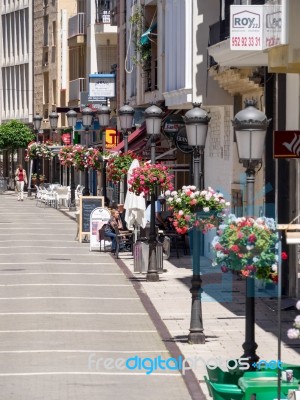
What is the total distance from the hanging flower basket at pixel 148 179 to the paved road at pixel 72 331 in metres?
2.09

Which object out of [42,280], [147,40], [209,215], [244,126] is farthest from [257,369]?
[147,40]

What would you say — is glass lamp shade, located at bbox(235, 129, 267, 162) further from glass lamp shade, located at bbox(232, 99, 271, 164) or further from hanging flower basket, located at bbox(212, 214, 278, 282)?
hanging flower basket, located at bbox(212, 214, 278, 282)

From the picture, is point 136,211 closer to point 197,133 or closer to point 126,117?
point 126,117

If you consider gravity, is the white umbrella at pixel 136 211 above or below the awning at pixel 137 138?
below

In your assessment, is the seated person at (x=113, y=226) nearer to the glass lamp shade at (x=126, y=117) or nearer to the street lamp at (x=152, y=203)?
the glass lamp shade at (x=126, y=117)

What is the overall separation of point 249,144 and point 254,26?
7.11 meters

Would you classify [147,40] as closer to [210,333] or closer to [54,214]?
[54,214]

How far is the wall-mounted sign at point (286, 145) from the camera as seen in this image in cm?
2328

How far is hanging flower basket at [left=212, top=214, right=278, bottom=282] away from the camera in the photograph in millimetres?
16406

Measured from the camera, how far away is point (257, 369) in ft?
51.7

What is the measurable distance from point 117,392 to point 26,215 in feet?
133

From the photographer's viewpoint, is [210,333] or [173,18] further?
[173,18]

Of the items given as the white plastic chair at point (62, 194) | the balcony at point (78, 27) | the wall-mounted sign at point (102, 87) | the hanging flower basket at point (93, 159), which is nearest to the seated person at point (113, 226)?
the hanging flower basket at point (93, 159)

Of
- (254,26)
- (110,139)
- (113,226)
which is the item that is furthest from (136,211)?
(110,139)
